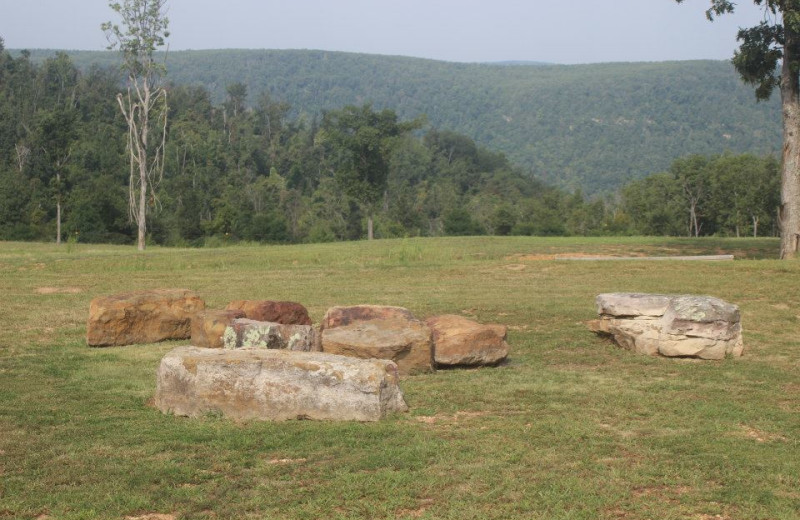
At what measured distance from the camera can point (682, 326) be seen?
12.2 metres

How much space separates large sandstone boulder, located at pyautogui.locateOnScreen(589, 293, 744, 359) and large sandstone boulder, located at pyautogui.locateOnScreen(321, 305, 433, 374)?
3.37 metres

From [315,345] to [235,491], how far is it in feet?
14.2

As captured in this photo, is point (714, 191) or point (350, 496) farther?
point (714, 191)

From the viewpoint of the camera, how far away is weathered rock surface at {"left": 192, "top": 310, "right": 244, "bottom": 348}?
445 inches

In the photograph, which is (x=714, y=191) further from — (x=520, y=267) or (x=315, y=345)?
(x=315, y=345)

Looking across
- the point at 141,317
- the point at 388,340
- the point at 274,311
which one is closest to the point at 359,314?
the point at 388,340

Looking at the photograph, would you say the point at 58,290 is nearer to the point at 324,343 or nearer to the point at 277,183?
the point at 324,343

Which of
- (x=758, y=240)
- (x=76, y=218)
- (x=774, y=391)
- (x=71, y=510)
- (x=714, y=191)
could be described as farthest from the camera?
(x=714, y=191)

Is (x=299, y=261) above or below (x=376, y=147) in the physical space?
below

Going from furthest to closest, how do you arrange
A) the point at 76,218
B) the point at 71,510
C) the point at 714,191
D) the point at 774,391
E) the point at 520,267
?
1. the point at 714,191
2. the point at 76,218
3. the point at 520,267
4. the point at 774,391
5. the point at 71,510

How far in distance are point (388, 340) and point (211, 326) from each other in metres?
2.40

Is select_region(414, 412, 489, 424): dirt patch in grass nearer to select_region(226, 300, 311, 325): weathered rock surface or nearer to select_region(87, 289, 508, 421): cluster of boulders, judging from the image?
select_region(87, 289, 508, 421): cluster of boulders

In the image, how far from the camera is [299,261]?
1115 inches

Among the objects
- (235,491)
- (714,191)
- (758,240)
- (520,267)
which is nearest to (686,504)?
(235,491)
